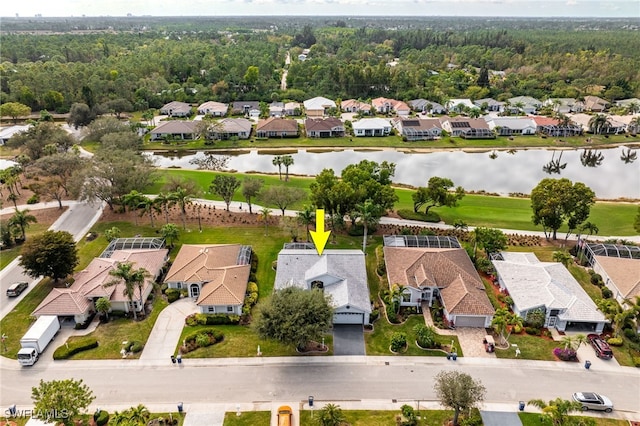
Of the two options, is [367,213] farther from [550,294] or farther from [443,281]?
[550,294]

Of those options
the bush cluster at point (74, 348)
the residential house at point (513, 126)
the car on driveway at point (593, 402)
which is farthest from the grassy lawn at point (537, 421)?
the residential house at point (513, 126)

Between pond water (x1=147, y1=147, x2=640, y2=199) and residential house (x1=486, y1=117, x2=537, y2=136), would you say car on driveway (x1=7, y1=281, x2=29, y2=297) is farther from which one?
residential house (x1=486, y1=117, x2=537, y2=136)

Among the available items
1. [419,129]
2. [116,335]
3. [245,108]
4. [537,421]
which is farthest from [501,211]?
[245,108]

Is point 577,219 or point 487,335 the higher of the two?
point 577,219

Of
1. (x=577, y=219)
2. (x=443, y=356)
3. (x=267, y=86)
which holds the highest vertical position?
(x=267, y=86)

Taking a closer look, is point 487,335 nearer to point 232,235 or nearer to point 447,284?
point 447,284

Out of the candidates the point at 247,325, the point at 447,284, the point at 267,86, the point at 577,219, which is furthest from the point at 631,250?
the point at 267,86

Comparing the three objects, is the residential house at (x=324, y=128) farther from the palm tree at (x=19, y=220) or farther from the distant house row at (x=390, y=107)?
the palm tree at (x=19, y=220)
